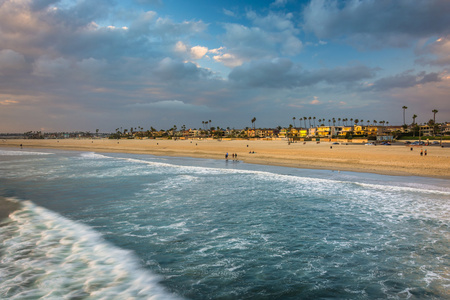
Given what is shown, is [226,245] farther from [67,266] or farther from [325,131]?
[325,131]

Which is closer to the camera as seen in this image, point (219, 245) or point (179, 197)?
point (219, 245)

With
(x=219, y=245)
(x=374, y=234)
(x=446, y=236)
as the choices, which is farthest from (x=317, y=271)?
(x=446, y=236)

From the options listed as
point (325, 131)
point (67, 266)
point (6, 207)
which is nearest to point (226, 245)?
point (67, 266)

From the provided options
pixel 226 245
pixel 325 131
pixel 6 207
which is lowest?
pixel 226 245

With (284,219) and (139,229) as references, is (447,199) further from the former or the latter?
(139,229)

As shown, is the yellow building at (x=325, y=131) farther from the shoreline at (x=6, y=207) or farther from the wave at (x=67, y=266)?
the wave at (x=67, y=266)

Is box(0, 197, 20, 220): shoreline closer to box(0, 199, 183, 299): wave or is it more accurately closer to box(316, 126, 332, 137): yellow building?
box(0, 199, 183, 299): wave

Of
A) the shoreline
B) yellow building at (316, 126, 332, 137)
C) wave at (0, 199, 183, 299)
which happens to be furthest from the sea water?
yellow building at (316, 126, 332, 137)
